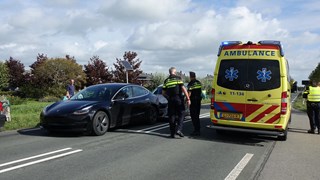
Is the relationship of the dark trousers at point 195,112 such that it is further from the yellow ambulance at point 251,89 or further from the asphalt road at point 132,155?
the yellow ambulance at point 251,89

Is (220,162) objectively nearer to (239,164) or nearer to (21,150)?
(239,164)

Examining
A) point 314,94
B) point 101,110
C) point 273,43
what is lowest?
point 101,110

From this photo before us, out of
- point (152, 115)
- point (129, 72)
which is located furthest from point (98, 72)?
point (152, 115)

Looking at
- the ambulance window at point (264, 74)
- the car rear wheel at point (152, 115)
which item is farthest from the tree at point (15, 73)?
the ambulance window at point (264, 74)

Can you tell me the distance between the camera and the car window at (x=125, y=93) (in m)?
11.0

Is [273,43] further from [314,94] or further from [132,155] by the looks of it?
[132,155]

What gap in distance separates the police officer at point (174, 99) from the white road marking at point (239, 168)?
2585 millimetres

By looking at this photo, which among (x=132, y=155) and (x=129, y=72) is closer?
(x=132, y=155)

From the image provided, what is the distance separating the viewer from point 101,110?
1007 centimetres

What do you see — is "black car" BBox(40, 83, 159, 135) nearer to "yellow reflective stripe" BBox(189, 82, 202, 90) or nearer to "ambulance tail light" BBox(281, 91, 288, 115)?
"yellow reflective stripe" BBox(189, 82, 202, 90)

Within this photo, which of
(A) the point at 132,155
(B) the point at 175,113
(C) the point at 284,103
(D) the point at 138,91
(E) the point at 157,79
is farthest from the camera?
(E) the point at 157,79

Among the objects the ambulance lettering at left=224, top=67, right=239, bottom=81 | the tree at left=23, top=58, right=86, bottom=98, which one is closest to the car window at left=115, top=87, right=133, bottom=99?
the ambulance lettering at left=224, top=67, right=239, bottom=81

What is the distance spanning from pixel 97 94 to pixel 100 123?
46.9 inches

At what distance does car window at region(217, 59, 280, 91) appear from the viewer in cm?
907
